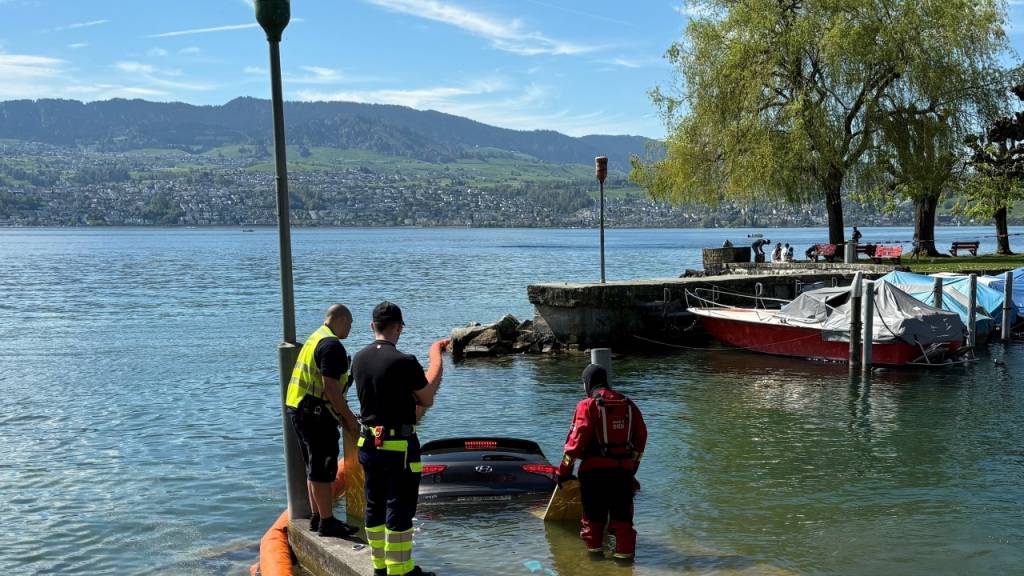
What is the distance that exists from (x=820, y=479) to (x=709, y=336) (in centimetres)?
1491

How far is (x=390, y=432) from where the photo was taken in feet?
22.7

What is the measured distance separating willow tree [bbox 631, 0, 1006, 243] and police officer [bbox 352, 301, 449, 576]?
30.6 m

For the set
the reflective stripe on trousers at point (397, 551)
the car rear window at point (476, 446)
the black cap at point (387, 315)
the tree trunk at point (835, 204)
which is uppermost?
the tree trunk at point (835, 204)

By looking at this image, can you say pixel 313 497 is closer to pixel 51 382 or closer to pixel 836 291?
pixel 51 382

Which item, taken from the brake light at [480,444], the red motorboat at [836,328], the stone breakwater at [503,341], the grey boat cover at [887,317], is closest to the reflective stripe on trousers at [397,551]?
the brake light at [480,444]

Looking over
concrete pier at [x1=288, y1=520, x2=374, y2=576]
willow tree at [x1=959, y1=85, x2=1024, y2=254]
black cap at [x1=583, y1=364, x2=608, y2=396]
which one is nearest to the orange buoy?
concrete pier at [x1=288, y1=520, x2=374, y2=576]

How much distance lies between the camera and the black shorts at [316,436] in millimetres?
7824

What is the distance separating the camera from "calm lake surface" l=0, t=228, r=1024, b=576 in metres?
9.43

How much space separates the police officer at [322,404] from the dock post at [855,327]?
54.0ft

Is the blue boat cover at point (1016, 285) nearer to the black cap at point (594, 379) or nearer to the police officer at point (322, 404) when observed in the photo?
the black cap at point (594, 379)

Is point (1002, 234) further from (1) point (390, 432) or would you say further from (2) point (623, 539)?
(1) point (390, 432)

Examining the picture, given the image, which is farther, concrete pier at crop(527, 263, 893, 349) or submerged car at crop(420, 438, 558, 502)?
concrete pier at crop(527, 263, 893, 349)

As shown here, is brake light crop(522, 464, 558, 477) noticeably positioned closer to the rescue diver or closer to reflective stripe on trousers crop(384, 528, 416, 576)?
the rescue diver

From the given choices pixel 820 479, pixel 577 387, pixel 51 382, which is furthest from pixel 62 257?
pixel 820 479
